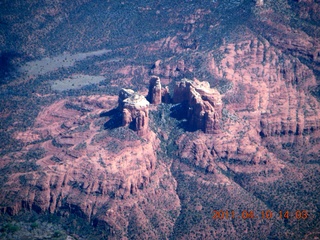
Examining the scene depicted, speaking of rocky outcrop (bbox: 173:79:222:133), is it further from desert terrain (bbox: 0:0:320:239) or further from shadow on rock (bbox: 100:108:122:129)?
shadow on rock (bbox: 100:108:122:129)

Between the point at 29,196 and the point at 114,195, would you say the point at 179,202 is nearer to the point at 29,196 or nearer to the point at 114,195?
the point at 114,195

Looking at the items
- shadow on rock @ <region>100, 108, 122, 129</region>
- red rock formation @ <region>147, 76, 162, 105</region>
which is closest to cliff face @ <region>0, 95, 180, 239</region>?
shadow on rock @ <region>100, 108, 122, 129</region>

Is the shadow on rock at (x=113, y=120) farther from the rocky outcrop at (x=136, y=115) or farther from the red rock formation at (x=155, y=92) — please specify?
the red rock formation at (x=155, y=92)

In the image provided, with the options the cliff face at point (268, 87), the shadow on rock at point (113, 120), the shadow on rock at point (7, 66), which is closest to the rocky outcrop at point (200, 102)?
the cliff face at point (268, 87)
